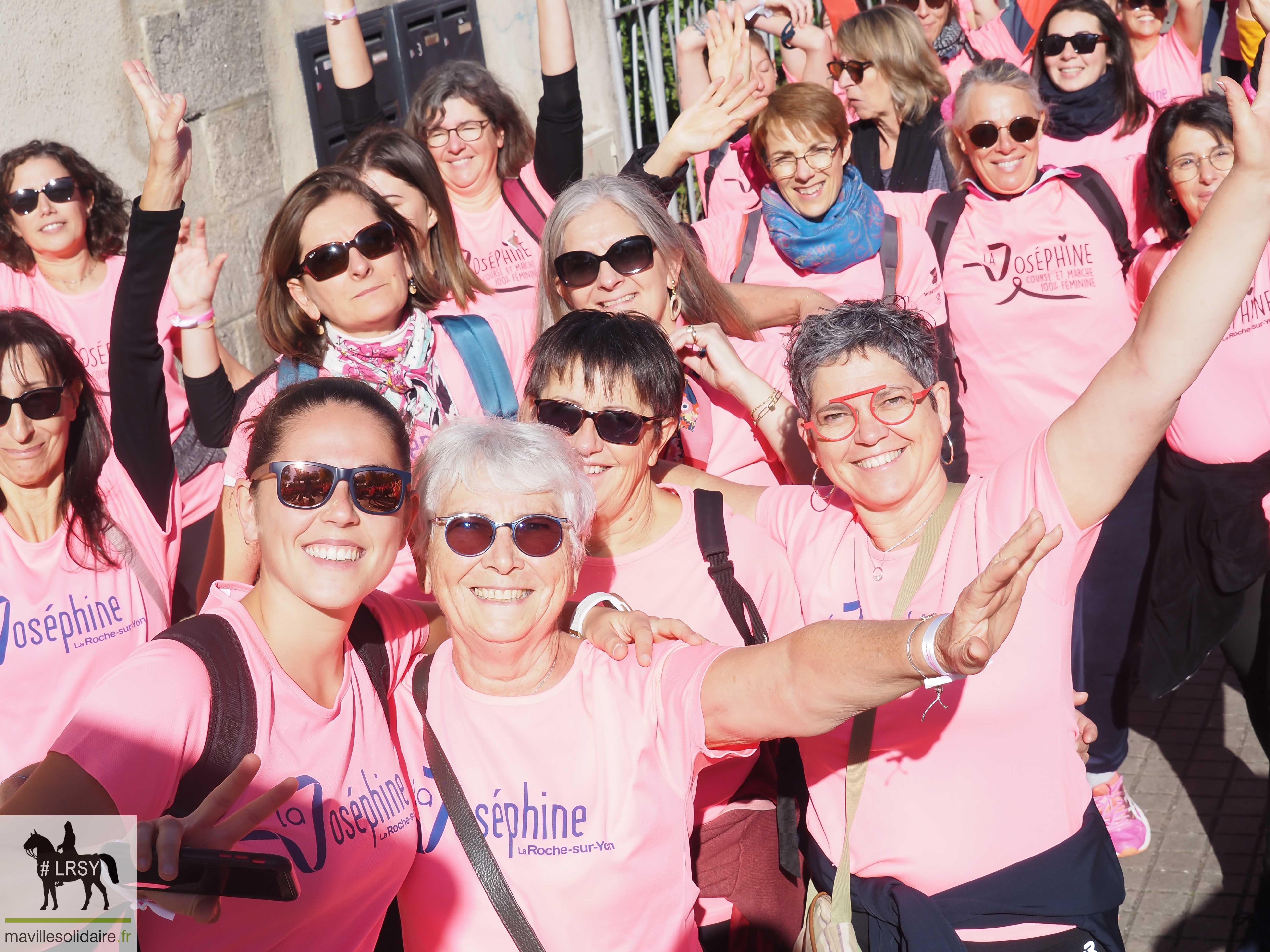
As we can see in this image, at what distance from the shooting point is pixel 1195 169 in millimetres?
3938

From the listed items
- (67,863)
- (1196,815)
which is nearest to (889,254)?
(1196,815)

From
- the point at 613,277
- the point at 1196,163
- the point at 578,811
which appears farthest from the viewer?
the point at 1196,163

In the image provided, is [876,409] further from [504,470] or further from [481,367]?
[481,367]

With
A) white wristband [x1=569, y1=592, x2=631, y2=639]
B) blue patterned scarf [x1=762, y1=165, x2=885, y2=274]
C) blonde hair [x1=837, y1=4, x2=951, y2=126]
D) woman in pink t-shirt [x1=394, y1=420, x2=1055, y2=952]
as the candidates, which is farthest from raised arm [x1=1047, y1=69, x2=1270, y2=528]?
blonde hair [x1=837, y1=4, x2=951, y2=126]

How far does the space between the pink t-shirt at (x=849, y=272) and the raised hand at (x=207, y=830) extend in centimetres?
254

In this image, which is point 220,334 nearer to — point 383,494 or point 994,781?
point 383,494

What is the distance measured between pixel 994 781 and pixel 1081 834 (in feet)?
0.75

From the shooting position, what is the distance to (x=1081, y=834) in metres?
2.46

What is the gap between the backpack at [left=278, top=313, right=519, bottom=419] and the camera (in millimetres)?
3459

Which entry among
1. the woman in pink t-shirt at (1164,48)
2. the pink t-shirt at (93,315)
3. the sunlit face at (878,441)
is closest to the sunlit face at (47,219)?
the pink t-shirt at (93,315)

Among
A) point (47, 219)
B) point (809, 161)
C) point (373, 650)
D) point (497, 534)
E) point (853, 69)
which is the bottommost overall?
point (373, 650)

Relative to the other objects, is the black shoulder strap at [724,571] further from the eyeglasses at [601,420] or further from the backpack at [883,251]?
the backpack at [883,251]

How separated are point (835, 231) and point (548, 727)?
2.51 metres

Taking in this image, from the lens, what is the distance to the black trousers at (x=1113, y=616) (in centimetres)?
420
